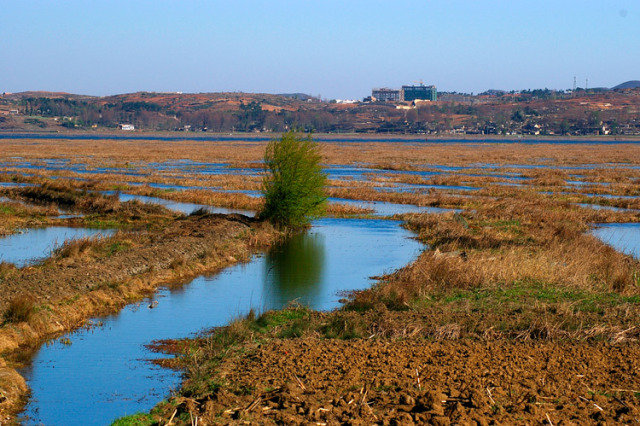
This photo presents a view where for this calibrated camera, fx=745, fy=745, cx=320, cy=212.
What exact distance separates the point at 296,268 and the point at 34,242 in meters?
10.7

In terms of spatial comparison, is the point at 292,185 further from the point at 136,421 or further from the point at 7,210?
the point at 136,421

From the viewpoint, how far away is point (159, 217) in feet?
114

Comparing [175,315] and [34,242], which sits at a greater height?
[34,242]

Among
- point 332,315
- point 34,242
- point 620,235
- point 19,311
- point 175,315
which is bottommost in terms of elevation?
point 620,235

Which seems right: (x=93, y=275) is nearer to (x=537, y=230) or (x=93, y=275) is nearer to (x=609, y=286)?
(x=609, y=286)

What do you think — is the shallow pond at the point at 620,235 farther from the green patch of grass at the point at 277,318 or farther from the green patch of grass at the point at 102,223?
the green patch of grass at the point at 102,223

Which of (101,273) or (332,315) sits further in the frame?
(101,273)

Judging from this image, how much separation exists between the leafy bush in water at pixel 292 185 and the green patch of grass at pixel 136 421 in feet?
72.1

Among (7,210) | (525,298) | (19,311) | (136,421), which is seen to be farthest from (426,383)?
(7,210)

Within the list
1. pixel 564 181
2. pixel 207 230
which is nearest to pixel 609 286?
pixel 207 230

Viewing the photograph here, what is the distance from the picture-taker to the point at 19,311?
1548cm

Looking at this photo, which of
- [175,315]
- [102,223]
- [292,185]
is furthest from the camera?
[102,223]

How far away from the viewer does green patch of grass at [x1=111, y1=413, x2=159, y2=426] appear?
10345 millimetres

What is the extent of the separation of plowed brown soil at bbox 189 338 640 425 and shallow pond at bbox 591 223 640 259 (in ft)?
50.8
